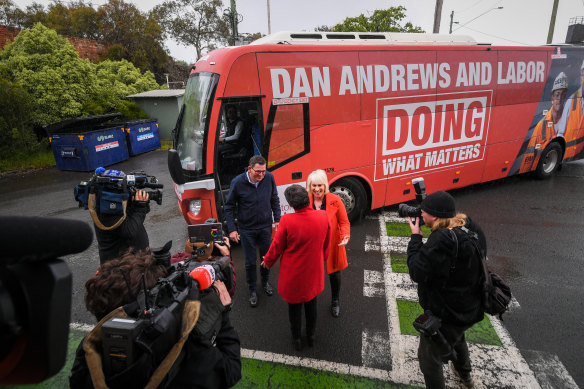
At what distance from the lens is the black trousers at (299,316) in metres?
3.44

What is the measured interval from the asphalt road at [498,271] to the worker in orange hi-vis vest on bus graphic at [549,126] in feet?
2.65

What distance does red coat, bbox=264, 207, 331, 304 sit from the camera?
10.2 ft

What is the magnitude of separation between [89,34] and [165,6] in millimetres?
7682

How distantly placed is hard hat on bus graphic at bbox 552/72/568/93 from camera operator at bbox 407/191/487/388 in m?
8.34

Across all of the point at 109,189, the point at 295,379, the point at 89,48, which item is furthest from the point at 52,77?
the point at 295,379

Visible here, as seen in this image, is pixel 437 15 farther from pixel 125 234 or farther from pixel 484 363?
pixel 125 234

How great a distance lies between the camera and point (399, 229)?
6.89 meters

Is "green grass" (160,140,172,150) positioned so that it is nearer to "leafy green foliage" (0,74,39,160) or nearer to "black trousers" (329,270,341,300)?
"leafy green foliage" (0,74,39,160)

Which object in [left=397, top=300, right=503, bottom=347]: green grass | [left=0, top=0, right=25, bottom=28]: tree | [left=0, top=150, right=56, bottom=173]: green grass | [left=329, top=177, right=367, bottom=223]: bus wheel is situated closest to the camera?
[left=397, top=300, right=503, bottom=347]: green grass

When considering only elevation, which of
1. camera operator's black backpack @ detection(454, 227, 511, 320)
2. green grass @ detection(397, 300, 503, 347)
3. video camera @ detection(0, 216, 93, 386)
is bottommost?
green grass @ detection(397, 300, 503, 347)

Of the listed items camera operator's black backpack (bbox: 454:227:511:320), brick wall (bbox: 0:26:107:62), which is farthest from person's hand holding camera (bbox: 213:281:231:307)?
brick wall (bbox: 0:26:107:62)

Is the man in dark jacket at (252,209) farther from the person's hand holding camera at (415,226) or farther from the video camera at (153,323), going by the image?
the video camera at (153,323)

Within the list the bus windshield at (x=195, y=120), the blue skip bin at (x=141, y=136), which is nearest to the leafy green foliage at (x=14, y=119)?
the blue skip bin at (x=141, y=136)

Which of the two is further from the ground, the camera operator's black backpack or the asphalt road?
the camera operator's black backpack
